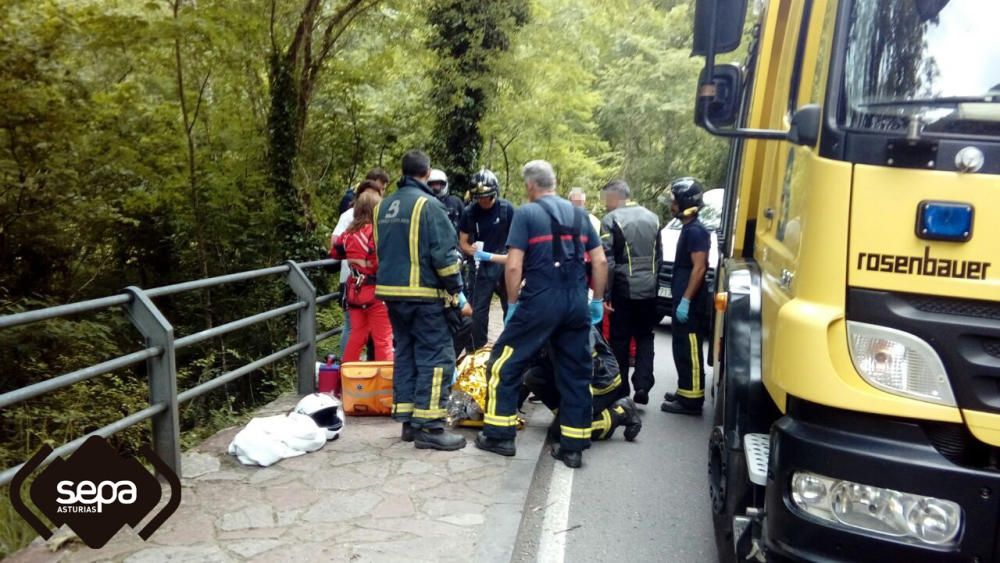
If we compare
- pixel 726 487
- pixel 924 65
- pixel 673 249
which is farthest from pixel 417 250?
pixel 673 249

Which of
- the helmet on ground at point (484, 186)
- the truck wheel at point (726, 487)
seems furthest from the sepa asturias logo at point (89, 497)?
the helmet on ground at point (484, 186)

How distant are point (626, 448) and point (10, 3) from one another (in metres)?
9.05

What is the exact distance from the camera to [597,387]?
5.79m

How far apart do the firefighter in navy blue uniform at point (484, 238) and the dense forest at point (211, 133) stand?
2053 millimetres

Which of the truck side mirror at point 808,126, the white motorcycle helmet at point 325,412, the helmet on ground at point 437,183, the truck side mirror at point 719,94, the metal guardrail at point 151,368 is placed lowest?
the white motorcycle helmet at point 325,412

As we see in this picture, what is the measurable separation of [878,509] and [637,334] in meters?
4.55

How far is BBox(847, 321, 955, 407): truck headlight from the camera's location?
2.47 meters

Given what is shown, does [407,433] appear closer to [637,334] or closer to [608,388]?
[608,388]

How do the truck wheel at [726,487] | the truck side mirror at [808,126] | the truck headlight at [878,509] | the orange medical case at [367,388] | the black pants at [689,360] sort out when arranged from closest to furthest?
the truck headlight at [878,509]
the truck side mirror at [808,126]
the truck wheel at [726,487]
the orange medical case at [367,388]
the black pants at [689,360]

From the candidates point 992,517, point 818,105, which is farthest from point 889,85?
point 992,517

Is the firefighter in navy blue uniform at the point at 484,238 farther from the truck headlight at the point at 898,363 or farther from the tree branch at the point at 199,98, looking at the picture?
the tree branch at the point at 199,98

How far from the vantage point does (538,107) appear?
1627 cm

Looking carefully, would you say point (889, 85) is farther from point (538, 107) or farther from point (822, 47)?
point (538, 107)

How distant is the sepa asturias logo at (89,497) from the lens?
156 inches
